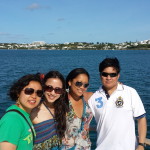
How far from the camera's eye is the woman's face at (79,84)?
11.8 feet

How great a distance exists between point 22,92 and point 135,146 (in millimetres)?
2062

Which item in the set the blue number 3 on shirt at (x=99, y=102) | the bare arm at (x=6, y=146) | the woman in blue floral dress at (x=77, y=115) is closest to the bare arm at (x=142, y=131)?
the blue number 3 on shirt at (x=99, y=102)

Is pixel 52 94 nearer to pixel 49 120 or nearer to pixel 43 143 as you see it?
pixel 49 120

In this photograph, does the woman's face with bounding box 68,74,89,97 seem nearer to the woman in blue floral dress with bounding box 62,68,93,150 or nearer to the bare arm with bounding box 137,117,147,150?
the woman in blue floral dress with bounding box 62,68,93,150

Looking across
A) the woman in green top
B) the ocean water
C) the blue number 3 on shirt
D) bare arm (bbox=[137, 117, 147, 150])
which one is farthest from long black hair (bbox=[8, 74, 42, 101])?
bare arm (bbox=[137, 117, 147, 150])

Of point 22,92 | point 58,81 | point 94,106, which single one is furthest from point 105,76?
point 22,92

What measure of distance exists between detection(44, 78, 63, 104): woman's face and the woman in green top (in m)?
0.34

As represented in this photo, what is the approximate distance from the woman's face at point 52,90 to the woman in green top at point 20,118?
34 centimetres

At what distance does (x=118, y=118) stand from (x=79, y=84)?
0.85m

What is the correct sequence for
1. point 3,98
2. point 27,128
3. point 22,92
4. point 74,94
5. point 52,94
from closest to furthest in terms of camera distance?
point 27,128 < point 22,92 < point 52,94 < point 74,94 < point 3,98

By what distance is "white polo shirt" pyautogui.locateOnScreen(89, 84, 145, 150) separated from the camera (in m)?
3.29

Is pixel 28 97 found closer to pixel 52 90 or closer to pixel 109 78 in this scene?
pixel 52 90

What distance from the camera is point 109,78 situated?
11.5ft

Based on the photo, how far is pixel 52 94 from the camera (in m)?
3.26
